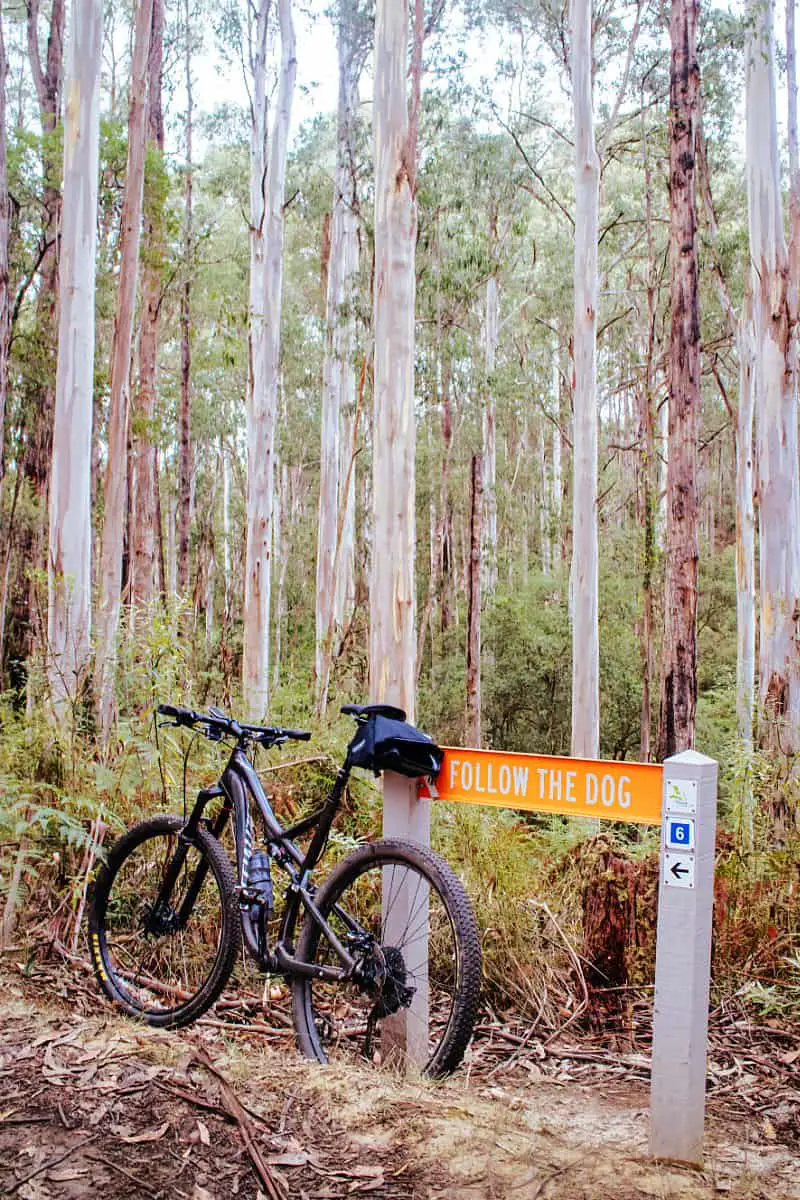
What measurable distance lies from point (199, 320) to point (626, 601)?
1353cm

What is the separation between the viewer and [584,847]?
199 inches

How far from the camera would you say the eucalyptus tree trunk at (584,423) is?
1535 cm

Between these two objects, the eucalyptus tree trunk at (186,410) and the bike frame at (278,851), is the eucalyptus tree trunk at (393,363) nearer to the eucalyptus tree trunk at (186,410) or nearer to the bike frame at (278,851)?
the bike frame at (278,851)

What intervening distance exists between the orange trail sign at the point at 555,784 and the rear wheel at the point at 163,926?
853mm

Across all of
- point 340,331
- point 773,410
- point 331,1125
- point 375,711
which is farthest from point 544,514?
point 331,1125

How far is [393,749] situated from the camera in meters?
3.58

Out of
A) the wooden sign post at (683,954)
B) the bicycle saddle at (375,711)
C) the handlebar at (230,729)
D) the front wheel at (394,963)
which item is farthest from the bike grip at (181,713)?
the wooden sign post at (683,954)

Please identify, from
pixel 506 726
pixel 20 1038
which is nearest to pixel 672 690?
pixel 20 1038

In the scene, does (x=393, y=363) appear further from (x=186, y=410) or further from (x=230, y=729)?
(x=186, y=410)

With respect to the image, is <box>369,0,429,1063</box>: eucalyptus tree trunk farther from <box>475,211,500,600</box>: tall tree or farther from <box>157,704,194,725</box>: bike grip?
<box>475,211,500,600</box>: tall tree

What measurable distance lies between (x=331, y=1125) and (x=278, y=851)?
3.20ft

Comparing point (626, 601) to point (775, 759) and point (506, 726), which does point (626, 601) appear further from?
point (775, 759)

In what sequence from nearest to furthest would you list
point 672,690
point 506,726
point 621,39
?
point 672,690 < point 621,39 < point 506,726

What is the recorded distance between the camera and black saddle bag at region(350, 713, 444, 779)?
141 inches
